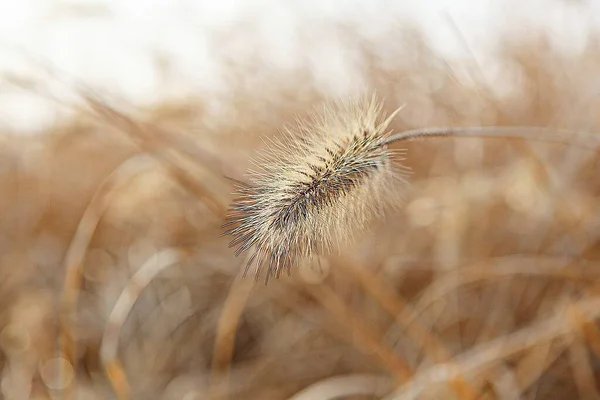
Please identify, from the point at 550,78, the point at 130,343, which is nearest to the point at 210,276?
the point at 130,343

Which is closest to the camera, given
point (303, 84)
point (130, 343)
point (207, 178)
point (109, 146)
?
point (207, 178)

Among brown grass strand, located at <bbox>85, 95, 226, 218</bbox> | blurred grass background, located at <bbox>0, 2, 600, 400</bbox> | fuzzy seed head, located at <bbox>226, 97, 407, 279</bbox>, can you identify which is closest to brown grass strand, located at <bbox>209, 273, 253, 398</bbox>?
blurred grass background, located at <bbox>0, 2, 600, 400</bbox>

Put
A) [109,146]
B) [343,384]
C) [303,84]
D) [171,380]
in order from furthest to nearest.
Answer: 1. [109,146]
2. [303,84]
3. [171,380]
4. [343,384]

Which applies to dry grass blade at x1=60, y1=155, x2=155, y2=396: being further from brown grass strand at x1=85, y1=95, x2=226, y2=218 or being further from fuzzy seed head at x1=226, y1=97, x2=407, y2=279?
fuzzy seed head at x1=226, y1=97, x2=407, y2=279

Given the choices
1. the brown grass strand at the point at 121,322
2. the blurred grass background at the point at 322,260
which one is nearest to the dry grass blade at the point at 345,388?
the blurred grass background at the point at 322,260

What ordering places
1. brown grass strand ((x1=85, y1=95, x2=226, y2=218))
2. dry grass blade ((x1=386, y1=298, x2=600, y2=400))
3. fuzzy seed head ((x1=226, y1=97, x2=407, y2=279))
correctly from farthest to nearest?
1. brown grass strand ((x1=85, y1=95, x2=226, y2=218))
2. dry grass blade ((x1=386, y1=298, x2=600, y2=400))
3. fuzzy seed head ((x1=226, y1=97, x2=407, y2=279))

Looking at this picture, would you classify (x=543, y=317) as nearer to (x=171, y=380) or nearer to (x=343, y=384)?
(x=343, y=384)

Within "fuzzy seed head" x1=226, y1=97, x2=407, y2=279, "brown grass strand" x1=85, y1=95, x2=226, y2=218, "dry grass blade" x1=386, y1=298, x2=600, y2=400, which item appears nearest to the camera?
"fuzzy seed head" x1=226, y1=97, x2=407, y2=279
